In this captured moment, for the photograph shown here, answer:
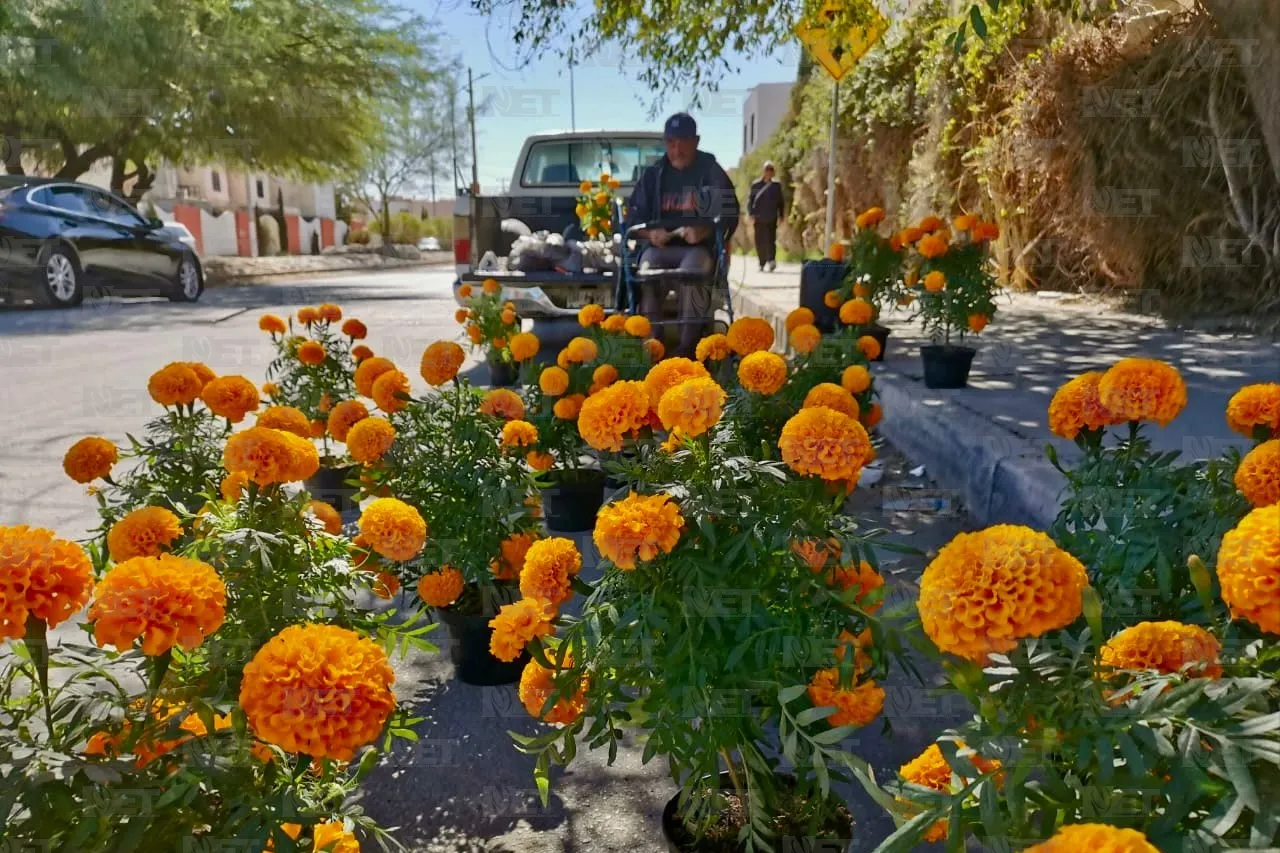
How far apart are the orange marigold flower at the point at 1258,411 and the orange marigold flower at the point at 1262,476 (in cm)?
41

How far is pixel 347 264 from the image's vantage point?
116 feet

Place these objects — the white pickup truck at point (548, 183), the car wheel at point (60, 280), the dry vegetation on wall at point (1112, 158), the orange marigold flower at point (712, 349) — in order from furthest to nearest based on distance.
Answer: the car wheel at point (60, 280) < the white pickup truck at point (548, 183) < the dry vegetation on wall at point (1112, 158) < the orange marigold flower at point (712, 349)

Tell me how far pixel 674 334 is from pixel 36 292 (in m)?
10.3

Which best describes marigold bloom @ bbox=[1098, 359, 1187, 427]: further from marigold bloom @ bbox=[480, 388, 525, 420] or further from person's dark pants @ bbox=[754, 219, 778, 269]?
person's dark pants @ bbox=[754, 219, 778, 269]

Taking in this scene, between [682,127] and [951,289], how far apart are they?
87.8 inches

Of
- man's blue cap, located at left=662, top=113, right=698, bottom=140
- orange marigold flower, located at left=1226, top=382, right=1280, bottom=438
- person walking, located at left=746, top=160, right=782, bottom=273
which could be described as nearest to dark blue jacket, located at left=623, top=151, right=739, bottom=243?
man's blue cap, located at left=662, top=113, right=698, bottom=140

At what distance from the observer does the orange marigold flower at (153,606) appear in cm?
111

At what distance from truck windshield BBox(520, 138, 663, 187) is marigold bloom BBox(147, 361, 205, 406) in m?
7.20

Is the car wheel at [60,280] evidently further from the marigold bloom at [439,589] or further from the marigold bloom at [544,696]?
the marigold bloom at [544,696]

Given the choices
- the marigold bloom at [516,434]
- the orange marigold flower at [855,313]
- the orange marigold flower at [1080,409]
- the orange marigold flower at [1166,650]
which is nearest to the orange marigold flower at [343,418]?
the marigold bloom at [516,434]

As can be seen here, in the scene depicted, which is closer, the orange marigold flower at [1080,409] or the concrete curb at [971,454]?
the orange marigold flower at [1080,409]

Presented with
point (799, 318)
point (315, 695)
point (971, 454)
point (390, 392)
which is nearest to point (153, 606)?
point (315, 695)

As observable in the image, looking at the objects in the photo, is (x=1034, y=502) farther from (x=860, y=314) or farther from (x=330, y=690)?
(x=330, y=690)

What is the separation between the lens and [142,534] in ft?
5.69
